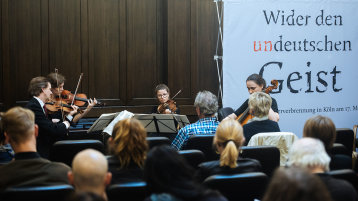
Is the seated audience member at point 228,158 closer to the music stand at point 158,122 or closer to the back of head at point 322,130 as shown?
the back of head at point 322,130

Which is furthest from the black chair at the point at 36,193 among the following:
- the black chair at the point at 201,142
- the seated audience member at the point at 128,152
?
the black chair at the point at 201,142

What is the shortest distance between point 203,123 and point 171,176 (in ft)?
8.23

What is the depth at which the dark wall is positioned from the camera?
6.21 m

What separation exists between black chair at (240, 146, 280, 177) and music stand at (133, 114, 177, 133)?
5.22 ft

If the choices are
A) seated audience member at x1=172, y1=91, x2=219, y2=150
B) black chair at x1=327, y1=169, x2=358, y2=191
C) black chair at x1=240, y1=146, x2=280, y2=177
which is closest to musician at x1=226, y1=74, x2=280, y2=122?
seated audience member at x1=172, y1=91, x2=219, y2=150

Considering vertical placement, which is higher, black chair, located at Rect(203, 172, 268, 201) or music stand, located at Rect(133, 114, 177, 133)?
music stand, located at Rect(133, 114, 177, 133)

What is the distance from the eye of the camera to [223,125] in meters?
3.24

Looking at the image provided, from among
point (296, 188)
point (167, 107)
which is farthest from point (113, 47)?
point (296, 188)

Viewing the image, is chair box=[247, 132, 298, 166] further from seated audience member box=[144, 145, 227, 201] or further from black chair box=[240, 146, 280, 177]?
seated audience member box=[144, 145, 227, 201]

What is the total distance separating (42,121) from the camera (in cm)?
488

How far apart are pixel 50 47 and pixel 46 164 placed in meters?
3.83

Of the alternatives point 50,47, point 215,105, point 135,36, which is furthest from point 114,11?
point 215,105

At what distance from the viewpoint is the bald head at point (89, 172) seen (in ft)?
7.35

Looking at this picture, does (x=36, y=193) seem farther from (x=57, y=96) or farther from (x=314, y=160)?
(x=57, y=96)
